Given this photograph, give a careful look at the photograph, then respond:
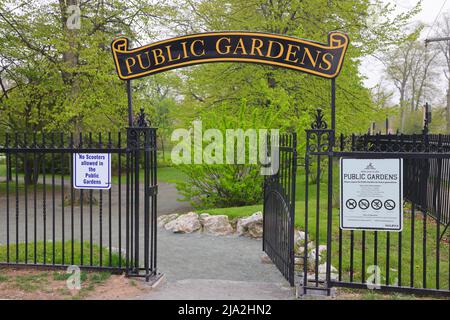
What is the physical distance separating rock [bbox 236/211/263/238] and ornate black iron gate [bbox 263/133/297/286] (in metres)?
1.82

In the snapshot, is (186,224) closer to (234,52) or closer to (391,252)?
(391,252)

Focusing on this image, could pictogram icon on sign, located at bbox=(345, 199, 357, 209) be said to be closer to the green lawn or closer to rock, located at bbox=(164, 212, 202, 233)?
the green lawn

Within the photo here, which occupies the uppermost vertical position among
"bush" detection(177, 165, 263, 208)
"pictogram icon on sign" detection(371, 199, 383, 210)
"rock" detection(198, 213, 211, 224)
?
"pictogram icon on sign" detection(371, 199, 383, 210)

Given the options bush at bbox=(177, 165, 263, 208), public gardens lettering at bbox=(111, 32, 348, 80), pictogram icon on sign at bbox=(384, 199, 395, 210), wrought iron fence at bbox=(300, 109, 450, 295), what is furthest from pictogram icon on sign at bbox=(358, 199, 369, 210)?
bush at bbox=(177, 165, 263, 208)

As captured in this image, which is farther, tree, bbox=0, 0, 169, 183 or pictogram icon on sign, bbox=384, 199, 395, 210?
tree, bbox=0, 0, 169, 183

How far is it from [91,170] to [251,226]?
4.70m

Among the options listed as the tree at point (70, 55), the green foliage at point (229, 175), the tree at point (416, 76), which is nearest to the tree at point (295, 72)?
the green foliage at point (229, 175)

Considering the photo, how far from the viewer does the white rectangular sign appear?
656cm

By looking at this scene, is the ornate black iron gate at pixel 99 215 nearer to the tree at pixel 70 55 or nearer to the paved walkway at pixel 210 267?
the paved walkway at pixel 210 267

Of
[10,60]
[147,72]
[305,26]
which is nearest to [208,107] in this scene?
[305,26]

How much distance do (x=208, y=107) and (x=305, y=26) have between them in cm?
449

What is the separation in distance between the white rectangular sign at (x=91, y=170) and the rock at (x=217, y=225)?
460 centimetres

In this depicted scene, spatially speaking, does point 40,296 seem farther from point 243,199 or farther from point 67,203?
point 67,203

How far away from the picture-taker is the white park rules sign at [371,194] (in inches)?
227
